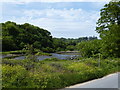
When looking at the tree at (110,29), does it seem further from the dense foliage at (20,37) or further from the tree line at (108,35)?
the dense foliage at (20,37)

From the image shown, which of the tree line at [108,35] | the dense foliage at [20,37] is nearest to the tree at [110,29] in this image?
the tree line at [108,35]

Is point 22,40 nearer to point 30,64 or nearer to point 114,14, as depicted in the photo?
point 114,14

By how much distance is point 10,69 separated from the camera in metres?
10.2

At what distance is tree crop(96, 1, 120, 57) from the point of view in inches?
867

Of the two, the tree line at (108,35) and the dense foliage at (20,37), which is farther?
the dense foliage at (20,37)

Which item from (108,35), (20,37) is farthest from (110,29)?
(20,37)

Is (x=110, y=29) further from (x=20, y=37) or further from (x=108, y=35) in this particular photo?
(x=20, y=37)

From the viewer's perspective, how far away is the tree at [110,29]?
867 inches

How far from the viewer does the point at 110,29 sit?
75.2ft

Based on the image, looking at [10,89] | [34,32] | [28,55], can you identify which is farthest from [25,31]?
[10,89]

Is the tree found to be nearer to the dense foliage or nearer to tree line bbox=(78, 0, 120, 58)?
tree line bbox=(78, 0, 120, 58)

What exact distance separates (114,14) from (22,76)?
59.0ft

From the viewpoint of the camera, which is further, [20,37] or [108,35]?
[20,37]

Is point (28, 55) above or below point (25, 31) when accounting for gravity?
below
